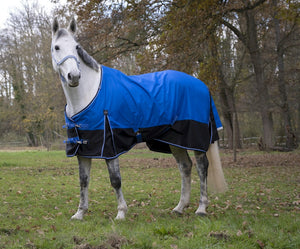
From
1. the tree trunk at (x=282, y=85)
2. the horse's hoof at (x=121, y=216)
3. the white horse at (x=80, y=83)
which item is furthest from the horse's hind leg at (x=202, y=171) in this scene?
the tree trunk at (x=282, y=85)

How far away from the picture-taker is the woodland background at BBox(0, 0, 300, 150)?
10328 mm

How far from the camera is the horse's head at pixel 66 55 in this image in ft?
13.1

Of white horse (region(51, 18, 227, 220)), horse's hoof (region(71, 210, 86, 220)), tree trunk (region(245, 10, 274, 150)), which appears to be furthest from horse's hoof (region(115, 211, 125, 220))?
tree trunk (region(245, 10, 274, 150))

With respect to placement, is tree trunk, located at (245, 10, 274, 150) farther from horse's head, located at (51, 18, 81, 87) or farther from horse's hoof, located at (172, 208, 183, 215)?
horse's head, located at (51, 18, 81, 87)

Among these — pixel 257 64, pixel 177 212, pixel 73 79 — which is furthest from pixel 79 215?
pixel 257 64

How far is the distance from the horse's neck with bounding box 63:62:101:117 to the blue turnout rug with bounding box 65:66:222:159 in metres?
0.08

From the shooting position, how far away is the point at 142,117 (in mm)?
4531

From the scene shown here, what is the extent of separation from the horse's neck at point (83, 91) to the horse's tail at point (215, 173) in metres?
2.11

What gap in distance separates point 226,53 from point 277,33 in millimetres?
3036

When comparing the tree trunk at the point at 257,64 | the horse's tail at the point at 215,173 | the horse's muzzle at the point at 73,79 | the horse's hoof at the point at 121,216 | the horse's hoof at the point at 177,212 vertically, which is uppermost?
the tree trunk at the point at 257,64

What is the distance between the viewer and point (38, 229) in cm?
394

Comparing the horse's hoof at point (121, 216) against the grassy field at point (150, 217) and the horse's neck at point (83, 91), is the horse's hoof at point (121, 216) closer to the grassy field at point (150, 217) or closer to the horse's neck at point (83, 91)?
the grassy field at point (150, 217)

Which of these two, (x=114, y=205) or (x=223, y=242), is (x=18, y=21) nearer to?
(x=114, y=205)

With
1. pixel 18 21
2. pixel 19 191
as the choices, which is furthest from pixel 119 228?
pixel 18 21
